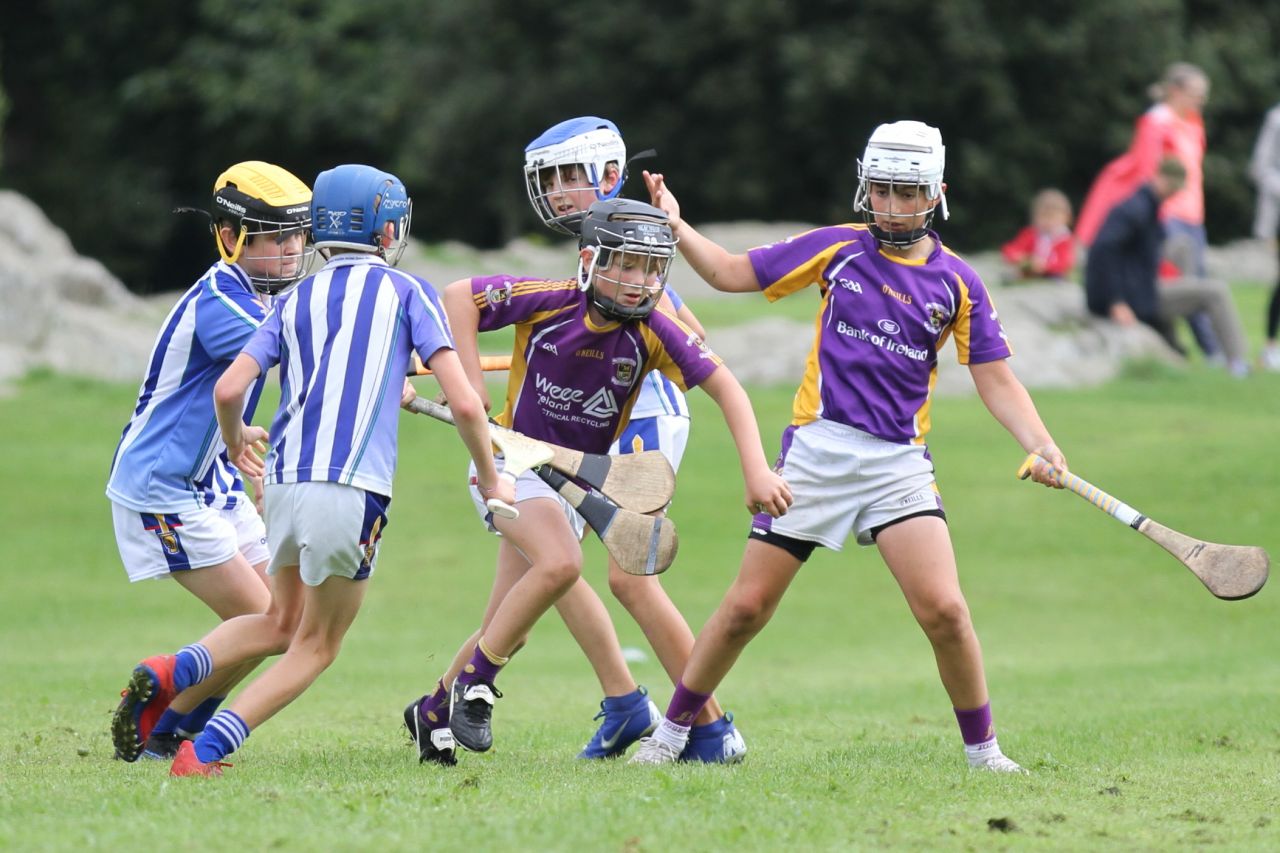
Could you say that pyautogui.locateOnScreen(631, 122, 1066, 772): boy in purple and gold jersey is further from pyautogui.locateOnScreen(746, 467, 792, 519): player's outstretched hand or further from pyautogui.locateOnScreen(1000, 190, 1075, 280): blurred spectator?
pyautogui.locateOnScreen(1000, 190, 1075, 280): blurred spectator

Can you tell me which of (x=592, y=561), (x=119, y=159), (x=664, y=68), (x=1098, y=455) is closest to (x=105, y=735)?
(x=592, y=561)

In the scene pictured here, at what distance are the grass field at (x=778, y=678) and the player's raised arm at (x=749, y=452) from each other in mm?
902

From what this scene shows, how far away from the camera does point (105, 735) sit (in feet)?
23.9

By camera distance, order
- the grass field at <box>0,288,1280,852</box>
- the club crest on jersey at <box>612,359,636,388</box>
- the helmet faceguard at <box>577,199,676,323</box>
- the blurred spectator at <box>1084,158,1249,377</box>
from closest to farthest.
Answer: the grass field at <box>0,288,1280,852</box>
the helmet faceguard at <box>577,199,676,323</box>
the club crest on jersey at <box>612,359,636,388</box>
the blurred spectator at <box>1084,158,1249,377</box>

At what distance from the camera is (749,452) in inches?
236

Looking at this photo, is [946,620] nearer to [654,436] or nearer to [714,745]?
[714,745]

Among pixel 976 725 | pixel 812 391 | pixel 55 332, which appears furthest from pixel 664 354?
pixel 55 332

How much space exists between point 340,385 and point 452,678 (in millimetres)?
1286

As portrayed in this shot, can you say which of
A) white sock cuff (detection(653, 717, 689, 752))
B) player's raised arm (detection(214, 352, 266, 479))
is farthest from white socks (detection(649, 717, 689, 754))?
player's raised arm (detection(214, 352, 266, 479))

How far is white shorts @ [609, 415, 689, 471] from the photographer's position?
688 cm

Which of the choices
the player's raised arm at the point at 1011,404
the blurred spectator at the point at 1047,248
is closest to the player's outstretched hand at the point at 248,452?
the player's raised arm at the point at 1011,404

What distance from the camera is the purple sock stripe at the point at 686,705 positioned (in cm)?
653

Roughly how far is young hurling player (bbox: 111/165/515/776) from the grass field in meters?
0.45

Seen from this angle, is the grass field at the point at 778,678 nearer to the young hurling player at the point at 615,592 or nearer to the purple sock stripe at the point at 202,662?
the young hurling player at the point at 615,592
